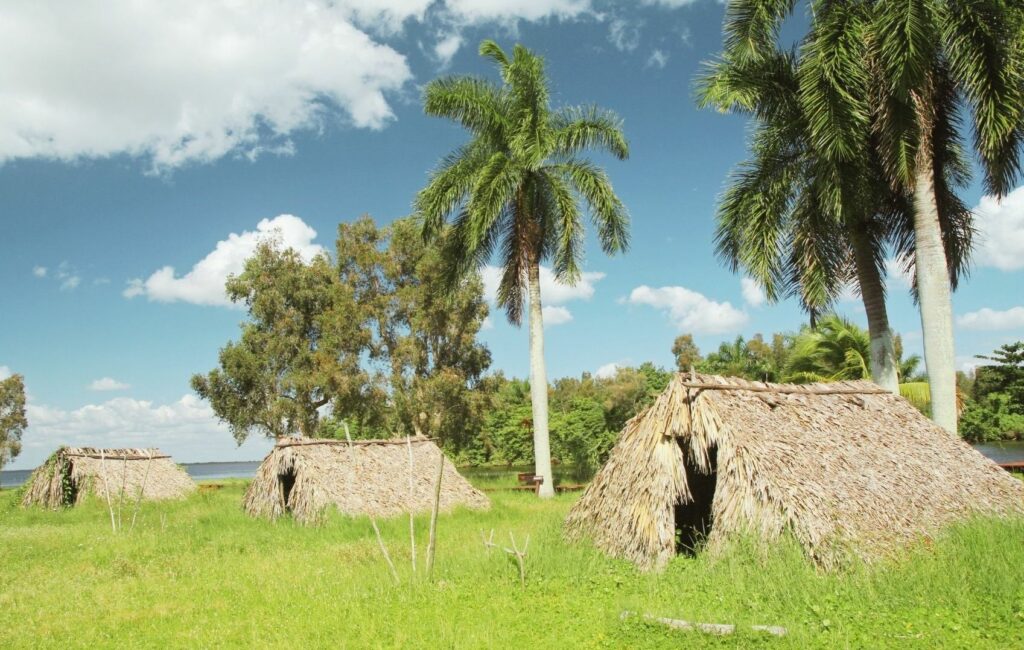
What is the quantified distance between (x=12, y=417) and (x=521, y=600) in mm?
45498

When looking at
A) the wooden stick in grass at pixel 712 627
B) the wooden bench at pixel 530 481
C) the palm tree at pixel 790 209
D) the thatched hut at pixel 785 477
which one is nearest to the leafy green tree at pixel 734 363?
the wooden bench at pixel 530 481

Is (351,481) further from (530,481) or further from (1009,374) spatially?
(1009,374)

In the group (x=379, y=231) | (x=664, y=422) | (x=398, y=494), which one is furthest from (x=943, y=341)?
(x=379, y=231)

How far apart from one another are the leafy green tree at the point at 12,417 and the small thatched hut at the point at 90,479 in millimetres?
20264

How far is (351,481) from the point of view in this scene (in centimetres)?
1691

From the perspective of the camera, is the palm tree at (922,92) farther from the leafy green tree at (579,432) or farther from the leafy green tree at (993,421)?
the leafy green tree at (993,421)

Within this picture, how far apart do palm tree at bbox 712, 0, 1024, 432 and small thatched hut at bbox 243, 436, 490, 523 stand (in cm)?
1117

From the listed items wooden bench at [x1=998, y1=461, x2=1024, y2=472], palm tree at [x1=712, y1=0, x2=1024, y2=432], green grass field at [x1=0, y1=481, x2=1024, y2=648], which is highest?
palm tree at [x1=712, y1=0, x2=1024, y2=432]

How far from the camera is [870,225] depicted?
17.0 m

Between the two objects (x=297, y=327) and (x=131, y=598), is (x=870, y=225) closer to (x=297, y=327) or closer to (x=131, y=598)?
(x=131, y=598)

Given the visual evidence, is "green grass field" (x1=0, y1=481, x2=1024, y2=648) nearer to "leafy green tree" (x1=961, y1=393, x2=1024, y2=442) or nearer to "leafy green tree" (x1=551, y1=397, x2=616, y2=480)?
"leafy green tree" (x1=551, y1=397, x2=616, y2=480)

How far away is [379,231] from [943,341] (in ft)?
77.0

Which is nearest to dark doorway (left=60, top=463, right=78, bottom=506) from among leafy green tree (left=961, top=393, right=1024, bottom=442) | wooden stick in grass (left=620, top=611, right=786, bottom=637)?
wooden stick in grass (left=620, top=611, right=786, bottom=637)

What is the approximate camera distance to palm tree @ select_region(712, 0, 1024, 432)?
1335 cm
